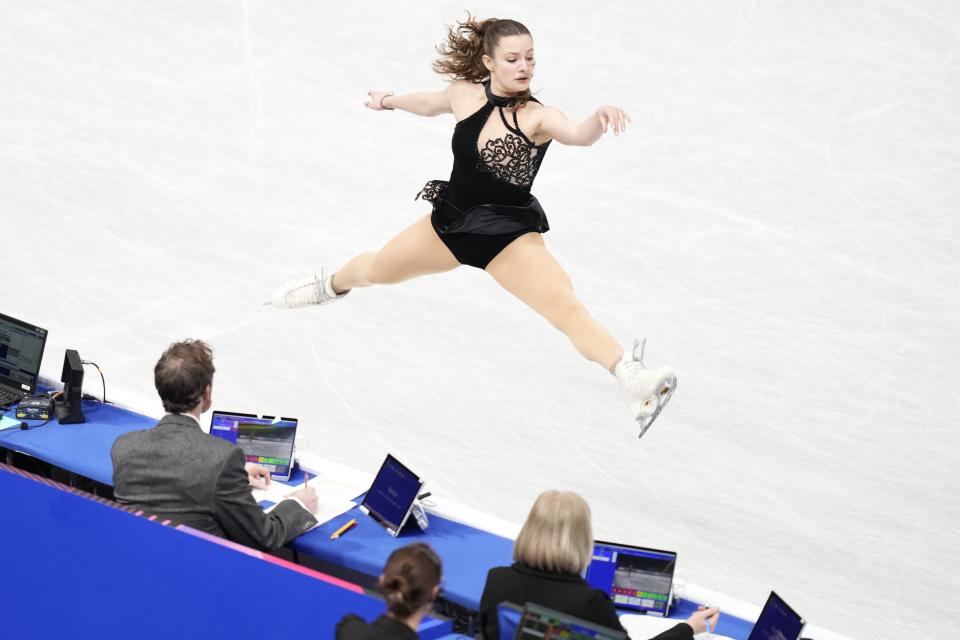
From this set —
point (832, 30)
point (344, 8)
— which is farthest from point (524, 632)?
point (344, 8)

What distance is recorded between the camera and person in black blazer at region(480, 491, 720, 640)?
345cm

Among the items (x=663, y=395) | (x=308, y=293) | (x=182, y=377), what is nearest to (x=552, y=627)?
(x=663, y=395)

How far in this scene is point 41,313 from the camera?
7109mm

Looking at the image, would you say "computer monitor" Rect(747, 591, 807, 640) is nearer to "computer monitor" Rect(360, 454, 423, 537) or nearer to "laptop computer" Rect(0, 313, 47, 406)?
"computer monitor" Rect(360, 454, 423, 537)

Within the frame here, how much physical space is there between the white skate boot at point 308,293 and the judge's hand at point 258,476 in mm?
923

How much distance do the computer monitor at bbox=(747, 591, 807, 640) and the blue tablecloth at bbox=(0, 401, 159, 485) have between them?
256cm

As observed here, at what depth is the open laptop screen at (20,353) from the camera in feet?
18.0

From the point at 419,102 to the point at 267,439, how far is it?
1525mm

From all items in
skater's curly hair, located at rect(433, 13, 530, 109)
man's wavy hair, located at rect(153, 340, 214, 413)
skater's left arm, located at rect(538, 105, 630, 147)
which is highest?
skater's curly hair, located at rect(433, 13, 530, 109)

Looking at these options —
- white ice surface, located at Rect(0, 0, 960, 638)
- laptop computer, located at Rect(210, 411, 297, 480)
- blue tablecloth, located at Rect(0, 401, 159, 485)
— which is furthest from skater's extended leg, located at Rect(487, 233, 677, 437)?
blue tablecloth, located at Rect(0, 401, 159, 485)

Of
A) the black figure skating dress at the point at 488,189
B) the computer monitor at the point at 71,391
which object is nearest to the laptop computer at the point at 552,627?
the black figure skating dress at the point at 488,189

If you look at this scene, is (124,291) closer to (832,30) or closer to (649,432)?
(649,432)

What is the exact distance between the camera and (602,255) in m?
7.04

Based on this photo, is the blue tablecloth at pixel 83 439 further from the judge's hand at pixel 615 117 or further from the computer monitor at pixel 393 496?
the judge's hand at pixel 615 117
